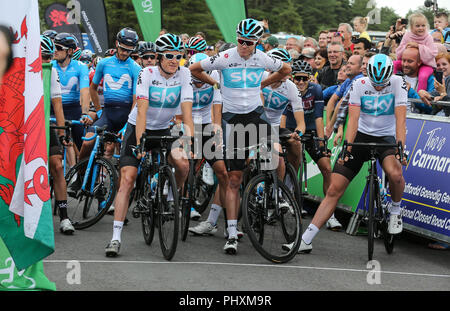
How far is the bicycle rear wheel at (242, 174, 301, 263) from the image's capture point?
7.58 metres

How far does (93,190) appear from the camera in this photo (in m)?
9.09

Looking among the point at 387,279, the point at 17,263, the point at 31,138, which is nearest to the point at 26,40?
the point at 31,138

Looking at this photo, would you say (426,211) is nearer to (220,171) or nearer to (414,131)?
(414,131)

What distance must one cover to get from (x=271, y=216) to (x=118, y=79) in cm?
341

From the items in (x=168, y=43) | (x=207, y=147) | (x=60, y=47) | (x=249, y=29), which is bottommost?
(x=207, y=147)

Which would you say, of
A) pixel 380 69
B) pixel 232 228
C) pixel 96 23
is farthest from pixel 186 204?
pixel 96 23

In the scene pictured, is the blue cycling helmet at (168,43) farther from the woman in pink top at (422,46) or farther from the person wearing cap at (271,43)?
the person wearing cap at (271,43)

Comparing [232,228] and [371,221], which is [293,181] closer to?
[232,228]

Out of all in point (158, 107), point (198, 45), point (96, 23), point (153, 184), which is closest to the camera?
point (153, 184)

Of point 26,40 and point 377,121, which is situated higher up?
point 26,40

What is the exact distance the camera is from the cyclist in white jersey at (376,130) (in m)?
7.97

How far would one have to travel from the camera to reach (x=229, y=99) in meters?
8.29

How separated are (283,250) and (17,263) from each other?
320 centimetres

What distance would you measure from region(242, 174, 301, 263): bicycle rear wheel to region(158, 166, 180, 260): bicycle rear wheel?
0.76 m
